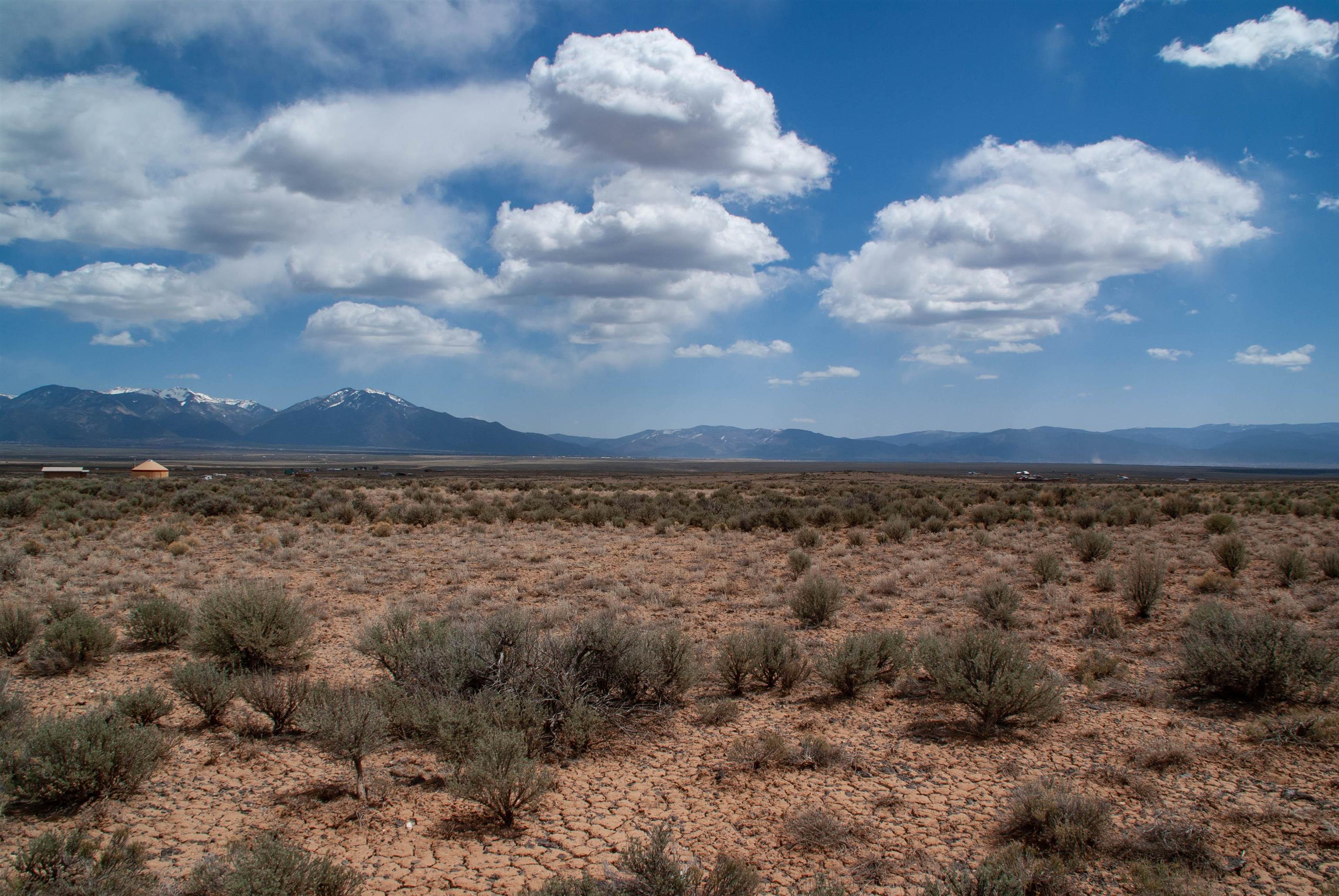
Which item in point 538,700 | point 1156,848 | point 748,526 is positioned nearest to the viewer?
point 1156,848

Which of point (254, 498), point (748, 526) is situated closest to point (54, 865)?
point (748, 526)

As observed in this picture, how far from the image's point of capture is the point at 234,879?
149 inches

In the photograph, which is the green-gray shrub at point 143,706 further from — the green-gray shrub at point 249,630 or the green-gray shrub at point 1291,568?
the green-gray shrub at point 1291,568

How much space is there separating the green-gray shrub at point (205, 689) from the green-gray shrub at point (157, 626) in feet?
9.99

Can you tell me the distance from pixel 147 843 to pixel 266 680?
2.32 meters

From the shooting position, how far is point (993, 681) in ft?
23.3

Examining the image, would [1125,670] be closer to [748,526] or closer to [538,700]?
[538,700]

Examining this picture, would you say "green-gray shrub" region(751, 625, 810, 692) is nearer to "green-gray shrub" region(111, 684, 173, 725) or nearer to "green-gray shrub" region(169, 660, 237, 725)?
"green-gray shrub" region(169, 660, 237, 725)

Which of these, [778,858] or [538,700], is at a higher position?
[538,700]

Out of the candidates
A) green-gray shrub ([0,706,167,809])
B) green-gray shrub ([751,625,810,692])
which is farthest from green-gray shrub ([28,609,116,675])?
green-gray shrub ([751,625,810,692])

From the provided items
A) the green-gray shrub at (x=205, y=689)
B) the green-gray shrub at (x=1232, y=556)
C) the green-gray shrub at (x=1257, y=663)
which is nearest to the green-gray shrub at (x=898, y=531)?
the green-gray shrub at (x=1232, y=556)

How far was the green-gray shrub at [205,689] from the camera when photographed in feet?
22.8

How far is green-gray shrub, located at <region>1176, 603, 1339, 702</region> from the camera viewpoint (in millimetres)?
7109

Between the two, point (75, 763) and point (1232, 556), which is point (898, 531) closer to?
point (1232, 556)
